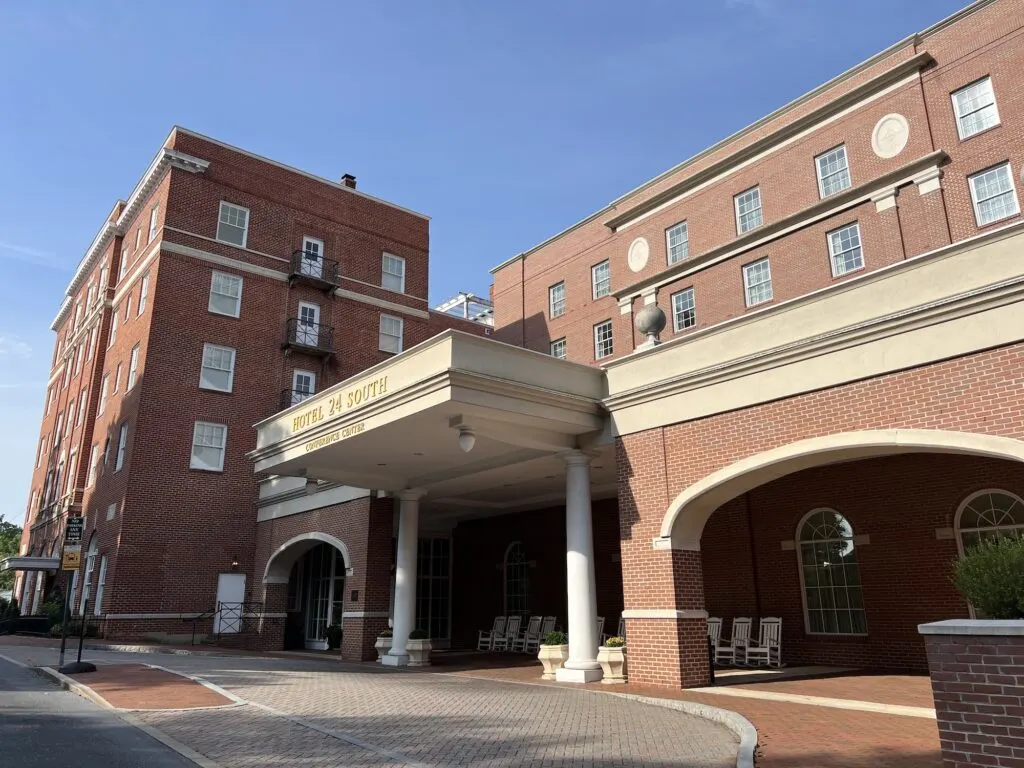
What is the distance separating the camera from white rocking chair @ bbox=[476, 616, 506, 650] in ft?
76.7

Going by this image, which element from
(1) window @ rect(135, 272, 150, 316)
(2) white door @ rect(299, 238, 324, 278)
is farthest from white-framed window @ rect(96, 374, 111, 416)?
(2) white door @ rect(299, 238, 324, 278)

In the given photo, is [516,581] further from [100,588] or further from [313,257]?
[313,257]

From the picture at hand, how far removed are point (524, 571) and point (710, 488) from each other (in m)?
12.4

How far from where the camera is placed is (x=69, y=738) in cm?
847

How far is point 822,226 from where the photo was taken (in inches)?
917

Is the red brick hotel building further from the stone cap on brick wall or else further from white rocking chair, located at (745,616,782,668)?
the stone cap on brick wall

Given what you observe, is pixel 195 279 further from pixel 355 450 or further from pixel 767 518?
pixel 767 518

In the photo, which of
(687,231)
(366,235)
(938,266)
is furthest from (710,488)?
(366,235)

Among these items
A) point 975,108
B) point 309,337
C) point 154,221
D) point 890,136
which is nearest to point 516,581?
point 309,337

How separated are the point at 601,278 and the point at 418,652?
18.1 meters

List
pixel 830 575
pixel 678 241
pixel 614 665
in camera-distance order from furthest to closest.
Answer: pixel 678 241 → pixel 830 575 → pixel 614 665

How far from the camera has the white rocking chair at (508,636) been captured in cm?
2288

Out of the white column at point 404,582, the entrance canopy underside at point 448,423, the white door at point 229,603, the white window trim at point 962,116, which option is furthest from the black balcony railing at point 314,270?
the white window trim at point 962,116

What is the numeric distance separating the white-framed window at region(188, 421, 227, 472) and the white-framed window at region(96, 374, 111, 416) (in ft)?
21.1
